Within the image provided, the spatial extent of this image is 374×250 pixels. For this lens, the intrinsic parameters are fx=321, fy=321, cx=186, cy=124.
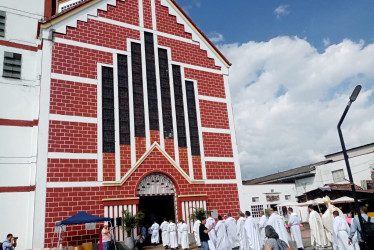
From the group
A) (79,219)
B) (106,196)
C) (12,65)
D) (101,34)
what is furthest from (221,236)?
(12,65)

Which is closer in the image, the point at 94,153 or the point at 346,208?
the point at 94,153

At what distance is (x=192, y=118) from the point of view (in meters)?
21.9

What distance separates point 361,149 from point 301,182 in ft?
30.8

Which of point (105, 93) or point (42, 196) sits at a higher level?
point (105, 93)

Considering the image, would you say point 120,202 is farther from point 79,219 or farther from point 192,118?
point 192,118

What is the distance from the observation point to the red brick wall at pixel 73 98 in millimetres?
17625

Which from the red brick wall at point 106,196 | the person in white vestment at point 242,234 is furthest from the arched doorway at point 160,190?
the person in white vestment at point 242,234

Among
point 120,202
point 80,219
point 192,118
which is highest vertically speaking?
point 192,118

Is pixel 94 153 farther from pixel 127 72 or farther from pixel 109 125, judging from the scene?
pixel 127 72

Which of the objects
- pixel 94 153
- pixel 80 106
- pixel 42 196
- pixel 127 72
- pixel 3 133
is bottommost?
pixel 42 196

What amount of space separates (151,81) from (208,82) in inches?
180

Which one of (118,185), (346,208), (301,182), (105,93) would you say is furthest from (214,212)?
(301,182)

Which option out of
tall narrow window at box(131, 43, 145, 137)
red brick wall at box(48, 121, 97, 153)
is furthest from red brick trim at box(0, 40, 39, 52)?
tall narrow window at box(131, 43, 145, 137)

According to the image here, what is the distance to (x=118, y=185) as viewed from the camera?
17.9m
